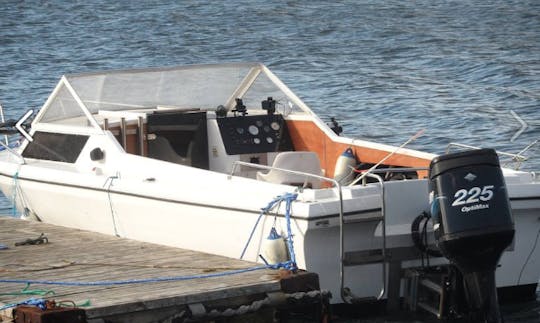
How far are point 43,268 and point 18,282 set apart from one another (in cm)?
52

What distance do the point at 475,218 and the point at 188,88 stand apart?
4478mm

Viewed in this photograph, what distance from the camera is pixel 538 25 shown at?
27.8 metres

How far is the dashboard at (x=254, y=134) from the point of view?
38.0 ft

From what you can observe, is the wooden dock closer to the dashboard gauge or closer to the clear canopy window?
the dashboard gauge

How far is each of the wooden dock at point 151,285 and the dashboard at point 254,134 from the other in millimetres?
1724

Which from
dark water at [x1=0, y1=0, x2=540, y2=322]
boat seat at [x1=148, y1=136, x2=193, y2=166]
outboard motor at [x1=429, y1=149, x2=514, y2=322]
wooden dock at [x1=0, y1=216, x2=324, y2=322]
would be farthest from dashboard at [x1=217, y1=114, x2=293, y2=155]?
dark water at [x1=0, y1=0, x2=540, y2=322]

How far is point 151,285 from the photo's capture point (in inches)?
336

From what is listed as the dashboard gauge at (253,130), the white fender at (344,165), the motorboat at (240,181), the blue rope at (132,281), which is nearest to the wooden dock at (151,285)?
the blue rope at (132,281)

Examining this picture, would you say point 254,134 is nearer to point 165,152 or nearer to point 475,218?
point 165,152

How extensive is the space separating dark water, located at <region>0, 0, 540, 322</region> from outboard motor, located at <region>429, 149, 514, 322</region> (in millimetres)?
7179

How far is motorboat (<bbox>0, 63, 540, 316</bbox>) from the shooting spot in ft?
29.5

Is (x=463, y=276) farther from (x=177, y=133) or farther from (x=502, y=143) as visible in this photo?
(x=502, y=143)

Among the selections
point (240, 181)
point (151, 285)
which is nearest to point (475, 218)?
point (240, 181)

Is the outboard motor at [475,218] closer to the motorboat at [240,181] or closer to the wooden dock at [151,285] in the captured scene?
the motorboat at [240,181]
